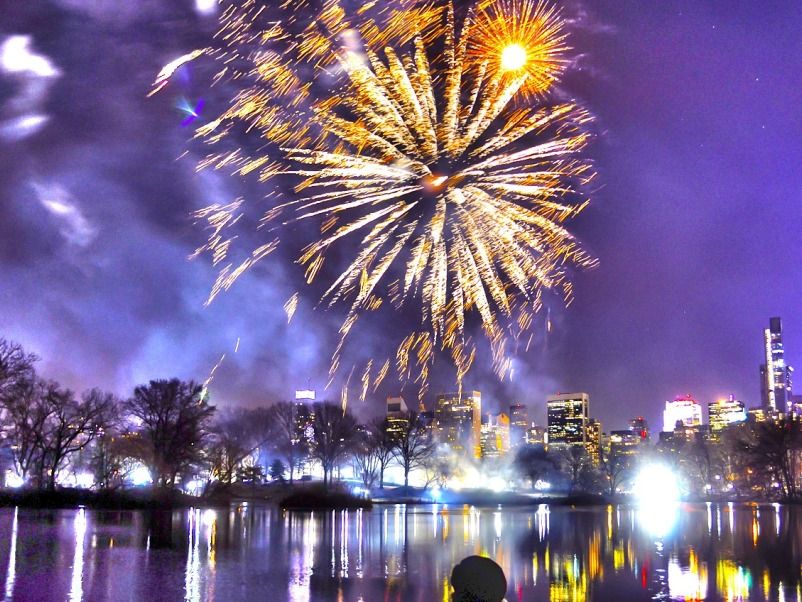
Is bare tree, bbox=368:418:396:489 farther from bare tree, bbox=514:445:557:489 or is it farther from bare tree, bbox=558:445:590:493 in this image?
bare tree, bbox=558:445:590:493

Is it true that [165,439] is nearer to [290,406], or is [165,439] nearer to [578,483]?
[290,406]

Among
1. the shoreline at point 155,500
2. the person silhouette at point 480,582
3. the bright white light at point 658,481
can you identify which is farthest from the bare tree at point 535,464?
the person silhouette at point 480,582

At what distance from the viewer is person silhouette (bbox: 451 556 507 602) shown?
8.30m

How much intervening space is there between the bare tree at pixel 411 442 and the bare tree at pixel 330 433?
8889 millimetres

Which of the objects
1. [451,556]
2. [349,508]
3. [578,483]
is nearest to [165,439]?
[349,508]

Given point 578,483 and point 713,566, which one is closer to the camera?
point 713,566

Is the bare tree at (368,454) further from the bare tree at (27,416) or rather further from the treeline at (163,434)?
the bare tree at (27,416)

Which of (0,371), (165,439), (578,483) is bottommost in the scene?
(578,483)

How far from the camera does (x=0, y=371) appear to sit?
47.9 metres

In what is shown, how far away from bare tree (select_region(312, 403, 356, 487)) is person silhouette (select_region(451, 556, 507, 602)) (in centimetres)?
7954

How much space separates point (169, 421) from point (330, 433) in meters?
26.6

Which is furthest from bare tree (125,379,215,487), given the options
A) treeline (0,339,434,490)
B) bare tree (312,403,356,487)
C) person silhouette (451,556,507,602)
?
person silhouette (451,556,507,602)

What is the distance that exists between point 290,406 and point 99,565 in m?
77.0

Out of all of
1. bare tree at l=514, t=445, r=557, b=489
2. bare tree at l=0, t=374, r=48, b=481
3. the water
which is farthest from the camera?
bare tree at l=514, t=445, r=557, b=489
